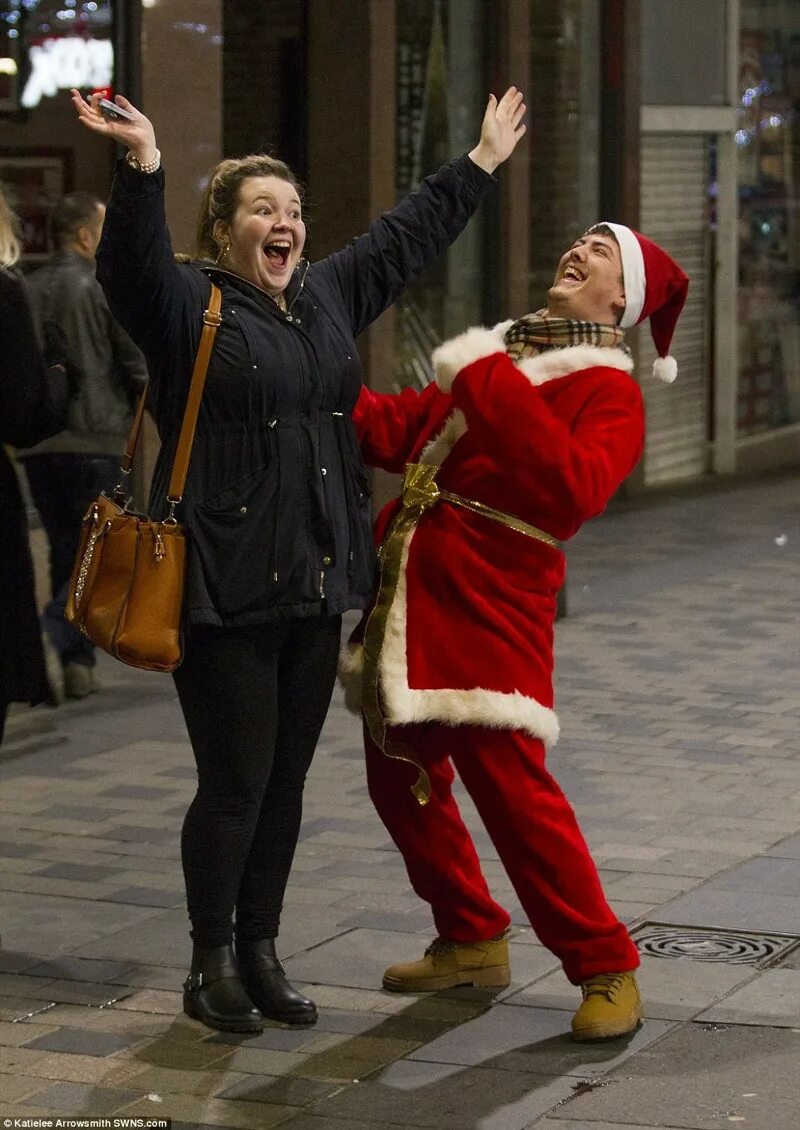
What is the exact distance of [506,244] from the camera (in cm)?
1429

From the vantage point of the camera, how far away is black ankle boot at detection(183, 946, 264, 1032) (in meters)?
5.00

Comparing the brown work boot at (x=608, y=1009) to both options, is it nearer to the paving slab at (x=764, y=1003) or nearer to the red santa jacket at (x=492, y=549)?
the paving slab at (x=764, y=1003)

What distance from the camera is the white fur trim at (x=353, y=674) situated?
17.1 ft

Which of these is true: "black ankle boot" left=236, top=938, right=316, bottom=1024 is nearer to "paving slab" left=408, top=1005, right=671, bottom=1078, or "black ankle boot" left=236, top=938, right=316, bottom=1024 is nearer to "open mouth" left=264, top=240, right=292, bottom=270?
"paving slab" left=408, top=1005, right=671, bottom=1078

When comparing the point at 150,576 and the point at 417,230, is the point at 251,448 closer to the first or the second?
the point at 150,576

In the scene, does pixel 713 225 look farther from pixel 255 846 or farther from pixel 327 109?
pixel 255 846

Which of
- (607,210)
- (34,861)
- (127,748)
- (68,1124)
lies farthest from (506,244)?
(68,1124)

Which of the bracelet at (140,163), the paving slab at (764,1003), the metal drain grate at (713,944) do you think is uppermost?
the bracelet at (140,163)

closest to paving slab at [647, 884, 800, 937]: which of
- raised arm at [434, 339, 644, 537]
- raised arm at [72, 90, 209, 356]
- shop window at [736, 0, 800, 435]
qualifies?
raised arm at [434, 339, 644, 537]

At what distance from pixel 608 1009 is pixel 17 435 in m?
2.00

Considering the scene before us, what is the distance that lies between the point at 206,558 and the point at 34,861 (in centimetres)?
207

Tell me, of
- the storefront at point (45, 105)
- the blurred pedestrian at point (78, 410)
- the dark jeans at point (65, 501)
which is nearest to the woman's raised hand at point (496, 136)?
the blurred pedestrian at point (78, 410)

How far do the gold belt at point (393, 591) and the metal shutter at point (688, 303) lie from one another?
11.5 metres

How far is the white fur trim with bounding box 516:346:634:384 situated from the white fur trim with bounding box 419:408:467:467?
0.18 m
